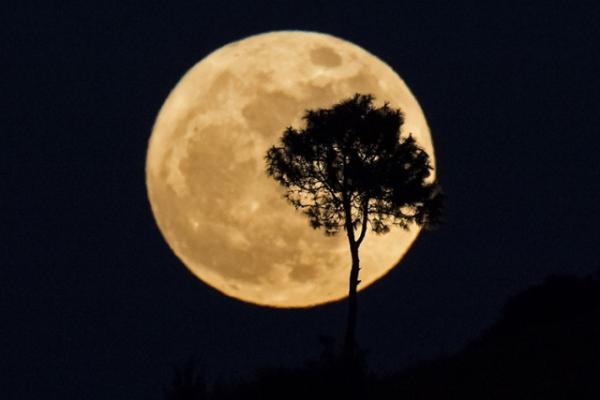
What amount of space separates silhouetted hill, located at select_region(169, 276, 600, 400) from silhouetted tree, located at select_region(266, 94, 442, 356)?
419 cm

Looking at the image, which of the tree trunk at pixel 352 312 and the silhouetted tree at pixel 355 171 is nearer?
the tree trunk at pixel 352 312

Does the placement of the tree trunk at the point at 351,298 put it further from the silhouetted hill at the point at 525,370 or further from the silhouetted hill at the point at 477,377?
the silhouetted hill at the point at 525,370

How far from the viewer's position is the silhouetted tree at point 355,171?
3434 cm

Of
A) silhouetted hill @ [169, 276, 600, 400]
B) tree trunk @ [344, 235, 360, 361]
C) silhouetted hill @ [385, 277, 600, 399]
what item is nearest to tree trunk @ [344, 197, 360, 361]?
tree trunk @ [344, 235, 360, 361]

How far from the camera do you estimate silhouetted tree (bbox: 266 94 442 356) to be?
34344 millimetres

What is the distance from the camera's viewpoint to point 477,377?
29.6m

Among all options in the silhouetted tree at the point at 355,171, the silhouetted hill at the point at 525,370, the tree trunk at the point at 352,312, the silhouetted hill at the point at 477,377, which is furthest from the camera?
the silhouetted tree at the point at 355,171

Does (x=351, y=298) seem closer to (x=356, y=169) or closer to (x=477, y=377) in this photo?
(x=356, y=169)

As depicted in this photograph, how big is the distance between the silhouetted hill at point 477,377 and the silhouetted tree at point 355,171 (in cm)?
419

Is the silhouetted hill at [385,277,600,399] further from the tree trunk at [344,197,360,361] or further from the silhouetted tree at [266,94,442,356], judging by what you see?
the silhouetted tree at [266,94,442,356]

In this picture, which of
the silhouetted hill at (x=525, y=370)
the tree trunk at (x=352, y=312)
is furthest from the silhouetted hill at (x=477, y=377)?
the tree trunk at (x=352, y=312)

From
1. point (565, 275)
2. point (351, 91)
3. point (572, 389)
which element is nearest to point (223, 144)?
point (351, 91)

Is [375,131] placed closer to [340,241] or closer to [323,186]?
[323,186]

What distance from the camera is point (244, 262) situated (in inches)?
1667
